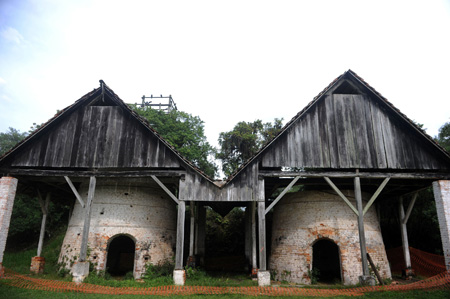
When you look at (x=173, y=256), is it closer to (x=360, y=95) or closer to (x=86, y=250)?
(x=86, y=250)

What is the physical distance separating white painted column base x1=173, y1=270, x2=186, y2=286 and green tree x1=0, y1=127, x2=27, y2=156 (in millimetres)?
31647

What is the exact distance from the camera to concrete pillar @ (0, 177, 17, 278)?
1127 cm

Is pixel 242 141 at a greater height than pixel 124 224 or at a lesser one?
greater

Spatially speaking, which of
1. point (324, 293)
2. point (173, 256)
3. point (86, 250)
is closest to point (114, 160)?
point (86, 250)

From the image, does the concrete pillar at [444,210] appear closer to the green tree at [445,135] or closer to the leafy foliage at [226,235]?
the green tree at [445,135]

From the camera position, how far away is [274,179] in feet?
44.7

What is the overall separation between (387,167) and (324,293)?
212 inches

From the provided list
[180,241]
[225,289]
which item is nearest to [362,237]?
[225,289]

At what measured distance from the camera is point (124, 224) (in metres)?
12.9

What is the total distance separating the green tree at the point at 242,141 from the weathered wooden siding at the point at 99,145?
56.4 feet

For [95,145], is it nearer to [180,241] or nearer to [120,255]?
[180,241]

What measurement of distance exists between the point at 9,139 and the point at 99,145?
31.1 m

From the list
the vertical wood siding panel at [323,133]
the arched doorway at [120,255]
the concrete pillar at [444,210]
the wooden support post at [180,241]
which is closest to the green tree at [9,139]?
the arched doorway at [120,255]

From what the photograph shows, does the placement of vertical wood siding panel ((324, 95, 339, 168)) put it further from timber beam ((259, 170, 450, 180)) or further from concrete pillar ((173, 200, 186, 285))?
concrete pillar ((173, 200, 186, 285))
